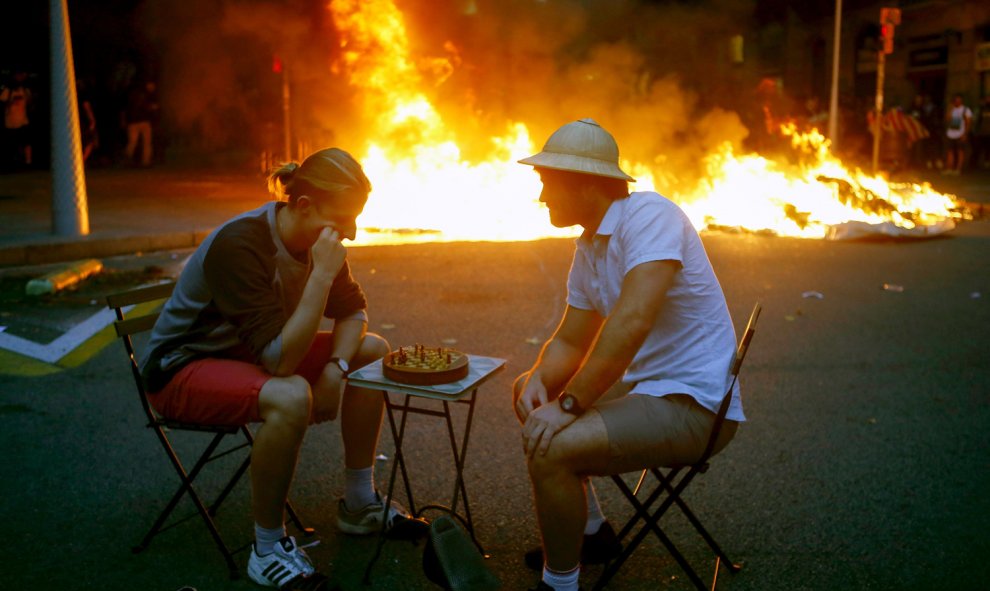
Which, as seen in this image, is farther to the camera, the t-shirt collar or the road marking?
the road marking

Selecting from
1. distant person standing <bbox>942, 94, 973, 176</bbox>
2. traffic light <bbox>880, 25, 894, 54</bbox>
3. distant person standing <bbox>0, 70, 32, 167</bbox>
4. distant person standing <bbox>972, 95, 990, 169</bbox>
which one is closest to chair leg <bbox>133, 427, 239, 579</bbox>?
traffic light <bbox>880, 25, 894, 54</bbox>

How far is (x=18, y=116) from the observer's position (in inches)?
811

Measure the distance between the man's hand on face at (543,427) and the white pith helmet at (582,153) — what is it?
768 mm

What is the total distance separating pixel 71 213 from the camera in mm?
10352

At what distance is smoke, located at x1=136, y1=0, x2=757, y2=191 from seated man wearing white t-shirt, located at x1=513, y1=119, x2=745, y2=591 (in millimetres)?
11195

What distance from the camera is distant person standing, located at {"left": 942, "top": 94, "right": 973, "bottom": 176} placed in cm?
2086

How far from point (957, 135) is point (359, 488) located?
21.4 m

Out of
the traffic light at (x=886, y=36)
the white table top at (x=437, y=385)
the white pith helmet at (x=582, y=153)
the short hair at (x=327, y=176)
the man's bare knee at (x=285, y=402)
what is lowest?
the man's bare knee at (x=285, y=402)

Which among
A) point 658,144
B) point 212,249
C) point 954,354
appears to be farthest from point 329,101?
point 212,249

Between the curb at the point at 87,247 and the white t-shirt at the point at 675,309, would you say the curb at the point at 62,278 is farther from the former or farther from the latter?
the white t-shirt at the point at 675,309

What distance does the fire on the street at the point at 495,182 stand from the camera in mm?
12336

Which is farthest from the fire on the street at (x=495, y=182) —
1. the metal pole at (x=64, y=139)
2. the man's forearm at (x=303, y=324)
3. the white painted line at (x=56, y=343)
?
the man's forearm at (x=303, y=324)

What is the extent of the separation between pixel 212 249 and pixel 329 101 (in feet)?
49.0

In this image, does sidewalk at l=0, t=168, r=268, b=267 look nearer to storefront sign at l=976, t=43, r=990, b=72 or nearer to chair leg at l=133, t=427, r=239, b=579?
chair leg at l=133, t=427, r=239, b=579
